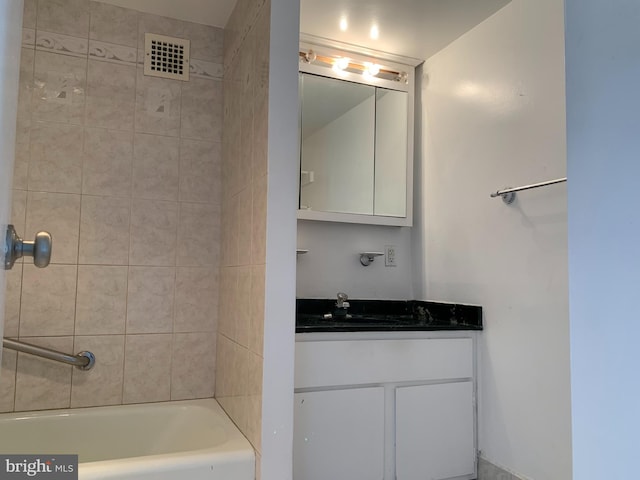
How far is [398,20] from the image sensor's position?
7.86 feet

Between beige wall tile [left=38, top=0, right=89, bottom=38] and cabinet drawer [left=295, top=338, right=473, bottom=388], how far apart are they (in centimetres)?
168

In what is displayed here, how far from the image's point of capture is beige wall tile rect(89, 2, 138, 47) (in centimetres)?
211

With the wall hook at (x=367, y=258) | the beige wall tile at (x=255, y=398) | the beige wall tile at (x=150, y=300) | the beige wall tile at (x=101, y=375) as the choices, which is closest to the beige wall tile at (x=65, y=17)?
the beige wall tile at (x=150, y=300)

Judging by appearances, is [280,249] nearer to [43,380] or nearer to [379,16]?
[43,380]

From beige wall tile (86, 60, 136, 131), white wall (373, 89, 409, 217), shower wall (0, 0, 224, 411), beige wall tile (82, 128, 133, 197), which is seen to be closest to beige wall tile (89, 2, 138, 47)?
shower wall (0, 0, 224, 411)

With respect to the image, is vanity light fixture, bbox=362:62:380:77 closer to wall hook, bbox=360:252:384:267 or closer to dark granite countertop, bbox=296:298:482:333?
wall hook, bbox=360:252:384:267

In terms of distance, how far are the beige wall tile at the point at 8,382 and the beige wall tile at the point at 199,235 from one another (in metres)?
0.77

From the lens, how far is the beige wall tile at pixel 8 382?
1.91 metres

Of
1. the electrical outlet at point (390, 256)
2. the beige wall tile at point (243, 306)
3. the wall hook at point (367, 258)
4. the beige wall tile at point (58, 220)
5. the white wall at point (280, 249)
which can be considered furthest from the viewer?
the electrical outlet at point (390, 256)

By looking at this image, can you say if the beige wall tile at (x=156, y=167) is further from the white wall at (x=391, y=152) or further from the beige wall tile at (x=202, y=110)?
the white wall at (x=391, y=152)

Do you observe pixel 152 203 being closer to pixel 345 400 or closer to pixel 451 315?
pixel 345 400

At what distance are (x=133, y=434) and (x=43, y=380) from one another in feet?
1.44

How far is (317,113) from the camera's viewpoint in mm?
2602

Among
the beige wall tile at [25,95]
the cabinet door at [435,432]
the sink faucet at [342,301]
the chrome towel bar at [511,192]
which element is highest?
the beige wall tile at [25,95]
